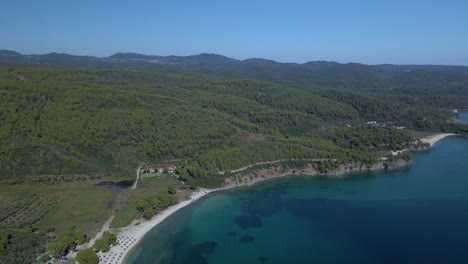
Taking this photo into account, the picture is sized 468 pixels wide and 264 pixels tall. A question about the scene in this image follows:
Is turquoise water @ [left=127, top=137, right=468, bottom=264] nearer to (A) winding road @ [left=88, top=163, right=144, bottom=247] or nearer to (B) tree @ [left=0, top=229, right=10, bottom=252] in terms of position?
(A) winding road @ [left=88, top=163, right=144, bottom=247]

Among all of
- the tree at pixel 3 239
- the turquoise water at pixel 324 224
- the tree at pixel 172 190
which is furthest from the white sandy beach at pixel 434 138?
the tree at pixel 3 239

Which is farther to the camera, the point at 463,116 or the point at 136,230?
the point at 463,116

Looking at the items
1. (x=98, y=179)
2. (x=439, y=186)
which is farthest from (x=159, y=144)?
(x=439, y=186)

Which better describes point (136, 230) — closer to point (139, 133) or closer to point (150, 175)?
point (150, 175)

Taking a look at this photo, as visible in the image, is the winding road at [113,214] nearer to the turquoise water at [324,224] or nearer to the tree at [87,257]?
the tree at [87,257]

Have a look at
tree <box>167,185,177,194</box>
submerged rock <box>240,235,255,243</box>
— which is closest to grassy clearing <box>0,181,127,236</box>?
tree <box>167,185,177,194</box>

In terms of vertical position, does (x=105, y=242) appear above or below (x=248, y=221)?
above

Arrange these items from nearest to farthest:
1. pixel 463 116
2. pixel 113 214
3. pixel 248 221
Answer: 1. pixel 113 214
2. pixel 248 221
3. pixel 463 116

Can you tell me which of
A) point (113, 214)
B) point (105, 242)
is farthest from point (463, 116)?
point (105, 242)
